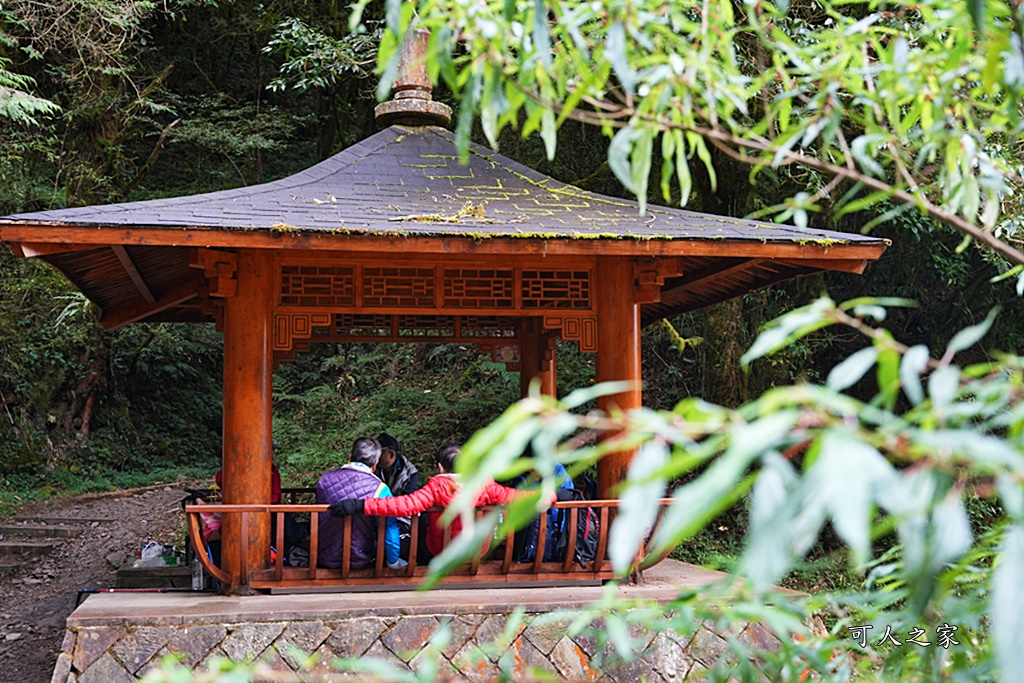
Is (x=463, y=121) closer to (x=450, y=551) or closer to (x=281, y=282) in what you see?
(x=450, y=551)

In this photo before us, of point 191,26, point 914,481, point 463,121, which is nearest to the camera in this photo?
point 914,481

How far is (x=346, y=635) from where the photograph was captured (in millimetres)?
4531

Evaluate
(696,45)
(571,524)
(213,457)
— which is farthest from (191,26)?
(696,45)

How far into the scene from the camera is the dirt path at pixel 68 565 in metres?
7.18

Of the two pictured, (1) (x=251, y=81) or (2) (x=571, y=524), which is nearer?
(2) (x=571, y=524)

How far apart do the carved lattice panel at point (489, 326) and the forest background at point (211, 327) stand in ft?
7.88

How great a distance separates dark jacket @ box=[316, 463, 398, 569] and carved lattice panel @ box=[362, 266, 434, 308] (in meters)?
0.96

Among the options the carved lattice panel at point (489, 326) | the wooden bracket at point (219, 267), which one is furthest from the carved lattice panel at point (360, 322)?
the wooden bracket at point (219, 267)

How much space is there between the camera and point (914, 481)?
3.26 ft

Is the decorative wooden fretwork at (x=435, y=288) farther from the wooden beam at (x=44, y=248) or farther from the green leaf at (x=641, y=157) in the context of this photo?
the green leaf at (x=641, y=157)

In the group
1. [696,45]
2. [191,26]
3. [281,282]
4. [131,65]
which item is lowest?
[281,282]

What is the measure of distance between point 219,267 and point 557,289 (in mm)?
1925

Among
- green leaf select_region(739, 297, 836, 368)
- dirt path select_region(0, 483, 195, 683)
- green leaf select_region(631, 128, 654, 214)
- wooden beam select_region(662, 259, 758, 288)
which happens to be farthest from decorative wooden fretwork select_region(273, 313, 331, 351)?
green leaf select_region(739, 297, 836, 368)

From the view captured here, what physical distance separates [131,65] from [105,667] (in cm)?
1051
